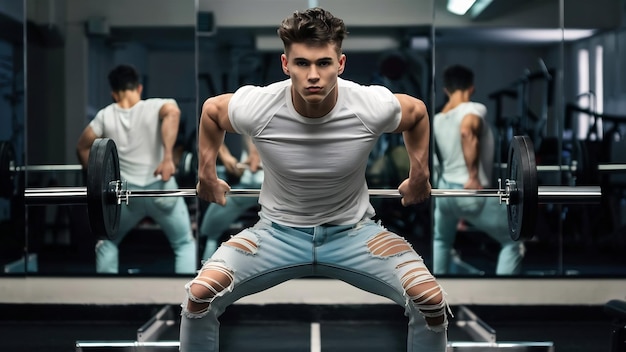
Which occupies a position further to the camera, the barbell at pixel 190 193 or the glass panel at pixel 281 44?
the glass panel at pixel 281 44

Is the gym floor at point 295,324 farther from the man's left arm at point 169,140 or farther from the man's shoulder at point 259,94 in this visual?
the man's shoulder at point 259,94

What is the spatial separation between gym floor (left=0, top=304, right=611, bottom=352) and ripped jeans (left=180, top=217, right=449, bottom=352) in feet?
5.41

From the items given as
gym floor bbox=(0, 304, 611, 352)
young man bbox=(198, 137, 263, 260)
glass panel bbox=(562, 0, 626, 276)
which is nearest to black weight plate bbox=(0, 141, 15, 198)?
gym floor bbox=(0, 304, 611, 352)

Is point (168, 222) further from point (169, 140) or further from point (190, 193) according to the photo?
point (190, 193)

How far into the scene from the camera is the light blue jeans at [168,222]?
206 inches

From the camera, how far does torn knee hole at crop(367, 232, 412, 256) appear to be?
319 cm

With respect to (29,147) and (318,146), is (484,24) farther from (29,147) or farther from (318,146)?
(29,147)

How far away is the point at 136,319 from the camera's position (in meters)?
5.36

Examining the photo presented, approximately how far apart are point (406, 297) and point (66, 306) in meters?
3.00

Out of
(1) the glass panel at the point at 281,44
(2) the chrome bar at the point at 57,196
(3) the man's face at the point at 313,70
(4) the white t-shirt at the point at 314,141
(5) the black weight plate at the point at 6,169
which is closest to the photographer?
(3) the man's face at the point at 313,70

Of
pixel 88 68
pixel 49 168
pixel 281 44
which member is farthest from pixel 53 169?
→ pixel 281 44

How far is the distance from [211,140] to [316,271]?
2.19ft

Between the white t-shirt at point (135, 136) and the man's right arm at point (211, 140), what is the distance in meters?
1.79

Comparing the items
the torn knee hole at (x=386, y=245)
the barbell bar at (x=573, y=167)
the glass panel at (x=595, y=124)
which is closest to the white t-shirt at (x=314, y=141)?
the torn knee hole at (x=386, y=245)
